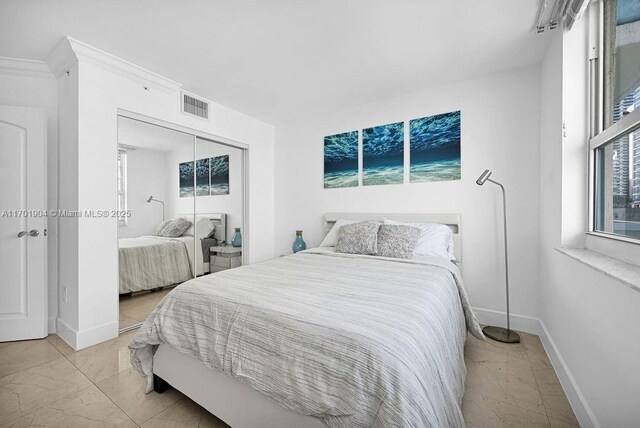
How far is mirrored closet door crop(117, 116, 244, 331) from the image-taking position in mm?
2691

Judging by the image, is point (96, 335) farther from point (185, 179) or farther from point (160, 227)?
point (185, 179)

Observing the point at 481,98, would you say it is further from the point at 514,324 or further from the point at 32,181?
the point at 32,181

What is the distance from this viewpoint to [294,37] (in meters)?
2.13

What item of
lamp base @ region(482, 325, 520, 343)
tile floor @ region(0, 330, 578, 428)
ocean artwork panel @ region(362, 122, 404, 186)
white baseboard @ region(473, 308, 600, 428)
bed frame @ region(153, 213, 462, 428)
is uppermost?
ocean artwork panel @ region(362, 122, 404, 186)

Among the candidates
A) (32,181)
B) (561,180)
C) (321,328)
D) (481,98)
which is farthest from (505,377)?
(32,181)

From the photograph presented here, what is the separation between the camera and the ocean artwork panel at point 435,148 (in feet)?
9.42

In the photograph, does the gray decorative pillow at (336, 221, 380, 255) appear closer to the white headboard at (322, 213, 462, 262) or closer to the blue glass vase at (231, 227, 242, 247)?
the white headboard at (322, 213, 462, 262)

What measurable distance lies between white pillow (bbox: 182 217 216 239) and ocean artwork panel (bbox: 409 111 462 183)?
2.50 m

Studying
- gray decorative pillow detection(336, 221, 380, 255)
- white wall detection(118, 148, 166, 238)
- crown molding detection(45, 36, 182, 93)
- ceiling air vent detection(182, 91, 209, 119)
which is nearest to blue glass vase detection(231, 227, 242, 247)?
white wall detection(118, 148, 166, 238)

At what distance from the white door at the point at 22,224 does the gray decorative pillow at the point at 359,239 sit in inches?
109

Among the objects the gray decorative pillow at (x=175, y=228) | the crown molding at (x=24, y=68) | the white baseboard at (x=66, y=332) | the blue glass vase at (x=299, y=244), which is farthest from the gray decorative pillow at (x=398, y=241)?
the crown molding at (x=24, y=68)

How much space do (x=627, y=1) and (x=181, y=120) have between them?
3522 mm

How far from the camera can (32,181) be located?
2.45 metres

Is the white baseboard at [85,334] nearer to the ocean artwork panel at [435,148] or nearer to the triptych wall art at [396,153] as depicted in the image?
the triptych wall art at [396,153]
